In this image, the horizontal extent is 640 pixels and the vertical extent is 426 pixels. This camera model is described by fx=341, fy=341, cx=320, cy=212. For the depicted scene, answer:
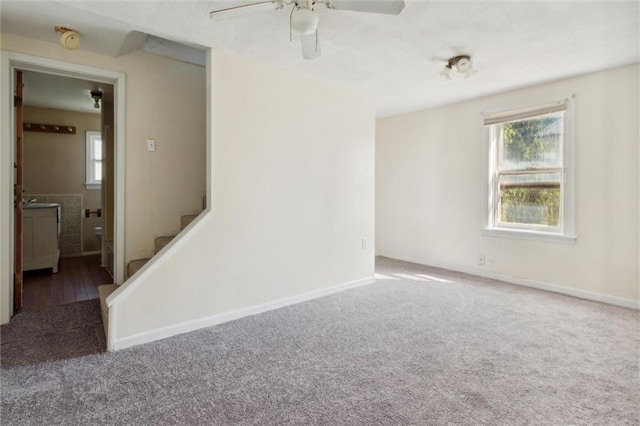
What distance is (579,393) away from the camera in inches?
72.0

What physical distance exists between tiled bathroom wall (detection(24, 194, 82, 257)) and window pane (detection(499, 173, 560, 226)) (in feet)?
20.6

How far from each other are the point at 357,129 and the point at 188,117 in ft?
6.03

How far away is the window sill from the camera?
358 cm

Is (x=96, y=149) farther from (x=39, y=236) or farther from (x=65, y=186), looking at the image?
(x=39, y=236)

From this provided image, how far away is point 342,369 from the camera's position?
2.07 metres

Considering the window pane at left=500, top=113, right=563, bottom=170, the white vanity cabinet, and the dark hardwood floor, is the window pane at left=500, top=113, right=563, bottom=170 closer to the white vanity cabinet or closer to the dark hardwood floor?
the dark hardwood floor

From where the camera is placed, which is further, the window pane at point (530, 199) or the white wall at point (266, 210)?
the window pane at point (530, 199)

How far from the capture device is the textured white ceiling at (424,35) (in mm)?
2195

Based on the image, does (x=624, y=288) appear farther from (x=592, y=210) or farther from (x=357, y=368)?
(x=357, y=368)

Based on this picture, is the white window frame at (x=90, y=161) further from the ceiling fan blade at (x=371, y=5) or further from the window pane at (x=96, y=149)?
the ceiling fan blade at (x=371, y=5)

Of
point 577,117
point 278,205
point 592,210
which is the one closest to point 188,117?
point 278,205

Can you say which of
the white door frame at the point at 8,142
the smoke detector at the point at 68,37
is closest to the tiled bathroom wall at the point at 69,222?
the white door frame at the point at 8,142

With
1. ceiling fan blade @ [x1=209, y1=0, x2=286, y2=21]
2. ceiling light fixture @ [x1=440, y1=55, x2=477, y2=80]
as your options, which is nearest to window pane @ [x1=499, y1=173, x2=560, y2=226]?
ceiling light fixture @ [x1=440, y1=55, x2=477, y2=80]

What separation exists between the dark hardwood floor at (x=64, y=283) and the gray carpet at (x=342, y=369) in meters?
0.34
